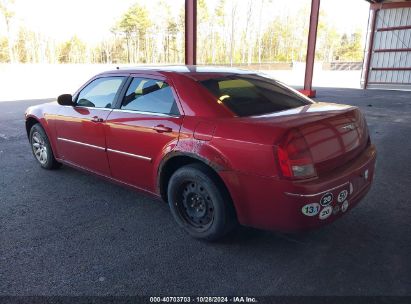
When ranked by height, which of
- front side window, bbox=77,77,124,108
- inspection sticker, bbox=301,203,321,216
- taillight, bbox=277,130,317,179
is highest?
front side window, bbox=77,77,124,108

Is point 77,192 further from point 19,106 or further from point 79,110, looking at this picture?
point 19,106

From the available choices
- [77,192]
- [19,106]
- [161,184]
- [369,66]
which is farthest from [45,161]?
[369,66]

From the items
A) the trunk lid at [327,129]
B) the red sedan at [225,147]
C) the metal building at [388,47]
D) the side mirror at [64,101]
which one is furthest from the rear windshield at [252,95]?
the metal building at [388,47]

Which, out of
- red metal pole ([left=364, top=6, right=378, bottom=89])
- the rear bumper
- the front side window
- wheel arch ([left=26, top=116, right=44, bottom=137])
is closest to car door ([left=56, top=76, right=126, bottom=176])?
the front side window

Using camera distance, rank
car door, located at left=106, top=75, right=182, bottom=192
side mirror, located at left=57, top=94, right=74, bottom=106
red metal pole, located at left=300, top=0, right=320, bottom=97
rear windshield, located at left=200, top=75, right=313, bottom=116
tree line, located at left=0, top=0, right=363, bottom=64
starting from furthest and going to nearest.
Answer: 1. tree line, located at left=0, top=0, right=363, bottom=64
2. red metal pole, located at left=300, top=0, right=320, bottom=97
3. side mirror, located at left=57, top=94, right=74, bottom=106
4. car door, located at left=106, top=75, right=182, bottom=192
5. rear windshield, located at left=200, top=75, right=313, bottom=116

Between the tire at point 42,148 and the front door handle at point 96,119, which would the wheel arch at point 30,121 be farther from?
the front door handle at point 96,119

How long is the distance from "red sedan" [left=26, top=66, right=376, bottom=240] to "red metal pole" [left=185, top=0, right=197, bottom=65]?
19.0 ft

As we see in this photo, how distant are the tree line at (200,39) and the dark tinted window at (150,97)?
62878 millimetres

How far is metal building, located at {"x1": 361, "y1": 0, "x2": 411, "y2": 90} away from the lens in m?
20.5

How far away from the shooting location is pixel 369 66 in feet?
72.8

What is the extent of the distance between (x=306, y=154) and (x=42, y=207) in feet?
9.42

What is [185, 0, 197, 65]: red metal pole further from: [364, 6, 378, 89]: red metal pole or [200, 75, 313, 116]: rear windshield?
[364, 6, 378, 89]: red metal pole

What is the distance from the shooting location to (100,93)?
12.9 feet

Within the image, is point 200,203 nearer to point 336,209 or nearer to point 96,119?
point 336,209
